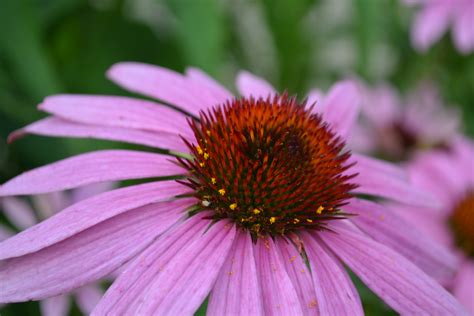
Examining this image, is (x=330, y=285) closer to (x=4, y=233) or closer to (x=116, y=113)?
(x=116, y=113)

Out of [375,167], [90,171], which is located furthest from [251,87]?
[90,171]

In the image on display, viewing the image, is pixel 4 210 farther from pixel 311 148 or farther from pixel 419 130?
pixel 419 130

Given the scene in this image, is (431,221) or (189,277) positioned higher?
(189,277)

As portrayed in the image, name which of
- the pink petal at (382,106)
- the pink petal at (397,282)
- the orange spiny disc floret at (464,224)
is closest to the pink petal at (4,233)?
the pink petal at (397,282)

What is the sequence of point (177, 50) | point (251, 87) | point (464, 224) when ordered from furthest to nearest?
point (177, 50) < point (464, 224) < point (251, 87)

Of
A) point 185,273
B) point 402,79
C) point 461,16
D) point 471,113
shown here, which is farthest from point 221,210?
point 402,79

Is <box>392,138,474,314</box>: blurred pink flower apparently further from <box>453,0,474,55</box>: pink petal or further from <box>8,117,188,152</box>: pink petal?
<box>8,117,188,152</box>: pink petal

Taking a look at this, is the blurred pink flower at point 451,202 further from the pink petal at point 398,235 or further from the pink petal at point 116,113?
the pink petal at point 116,113
